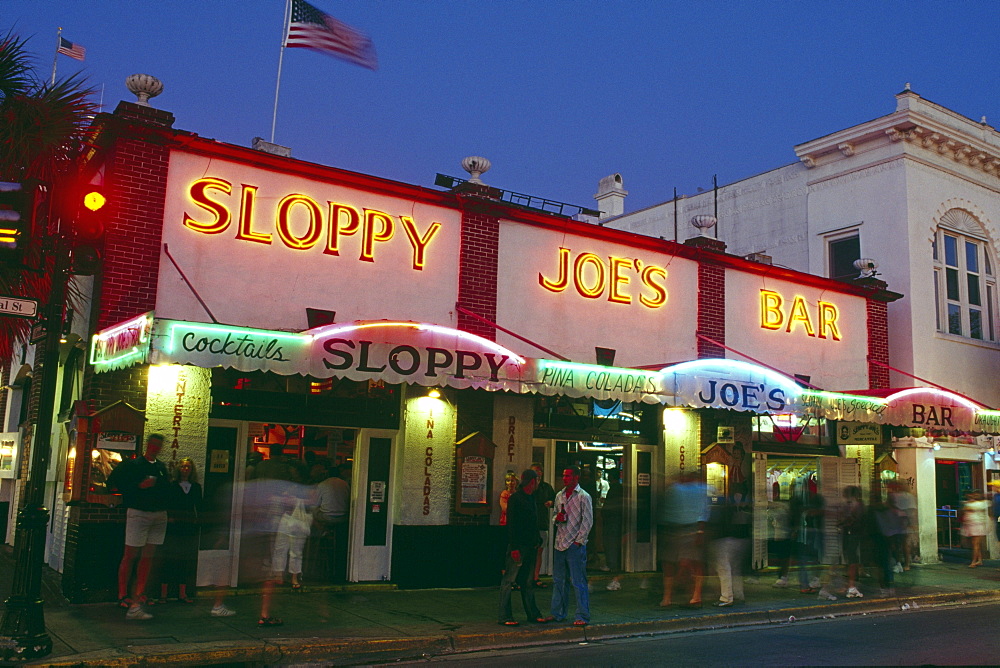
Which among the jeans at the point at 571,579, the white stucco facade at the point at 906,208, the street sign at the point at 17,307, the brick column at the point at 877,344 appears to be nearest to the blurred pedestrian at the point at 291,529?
the jeans at the point at 571,579

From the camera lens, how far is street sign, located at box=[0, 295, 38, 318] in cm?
812

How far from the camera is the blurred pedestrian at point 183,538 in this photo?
10.6 metres

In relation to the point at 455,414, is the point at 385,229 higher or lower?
higher

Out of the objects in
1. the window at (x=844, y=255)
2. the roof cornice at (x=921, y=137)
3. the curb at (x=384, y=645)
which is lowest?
the curb at (x=384, y=645)

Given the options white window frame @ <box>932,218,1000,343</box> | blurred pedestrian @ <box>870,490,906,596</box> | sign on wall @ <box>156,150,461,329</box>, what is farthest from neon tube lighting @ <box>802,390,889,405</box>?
white window frame @ <box>932,218,1000,343</box>

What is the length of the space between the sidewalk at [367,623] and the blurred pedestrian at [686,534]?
366mm

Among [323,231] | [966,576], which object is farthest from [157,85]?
[966,576]

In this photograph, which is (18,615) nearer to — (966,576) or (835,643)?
(835,643)

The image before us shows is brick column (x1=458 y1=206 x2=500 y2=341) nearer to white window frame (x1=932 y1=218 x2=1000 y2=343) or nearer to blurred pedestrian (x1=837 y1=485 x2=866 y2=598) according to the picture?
blurred pedestrian (x1=837 y1=485 x2=866 y2=598)

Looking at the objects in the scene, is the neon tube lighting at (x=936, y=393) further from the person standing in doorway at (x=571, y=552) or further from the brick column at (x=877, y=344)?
the person standing in doorway at (x=571, y=552)

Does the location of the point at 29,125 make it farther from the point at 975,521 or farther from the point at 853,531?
the point at 975,521

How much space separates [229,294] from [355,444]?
2.83 m

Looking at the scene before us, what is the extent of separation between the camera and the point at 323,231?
12531mm

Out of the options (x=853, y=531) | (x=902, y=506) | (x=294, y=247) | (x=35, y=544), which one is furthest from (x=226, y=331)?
(x=902, y=506)
